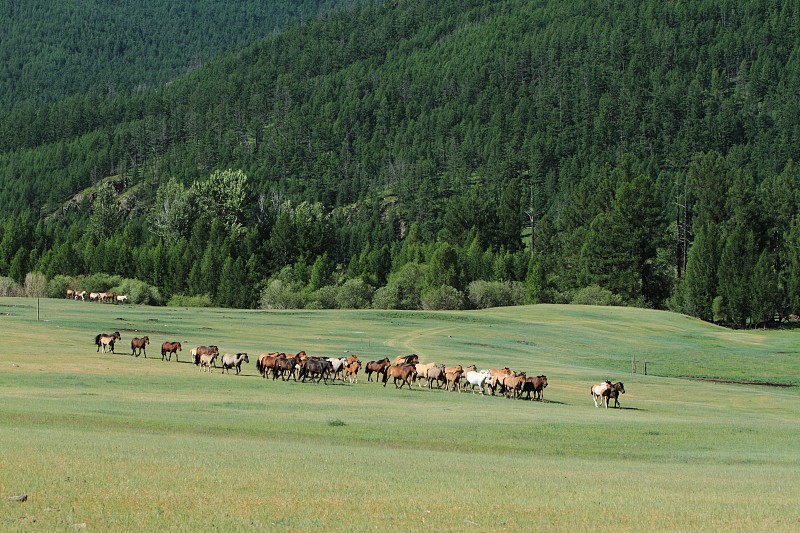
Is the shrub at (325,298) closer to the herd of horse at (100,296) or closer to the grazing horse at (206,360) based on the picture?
the herd of horse at (100,296)

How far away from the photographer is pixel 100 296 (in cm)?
13450

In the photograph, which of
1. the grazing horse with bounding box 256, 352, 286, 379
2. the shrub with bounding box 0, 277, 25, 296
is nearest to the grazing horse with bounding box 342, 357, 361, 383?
the grazing horse with bounding box 256, 352, 286, 379

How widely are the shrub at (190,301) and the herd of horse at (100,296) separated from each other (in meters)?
9.81

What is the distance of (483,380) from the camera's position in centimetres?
4844

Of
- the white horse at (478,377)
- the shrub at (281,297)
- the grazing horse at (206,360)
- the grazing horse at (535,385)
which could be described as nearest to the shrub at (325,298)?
the shrub at (281,297)

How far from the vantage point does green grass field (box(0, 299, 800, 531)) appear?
49.9 ft

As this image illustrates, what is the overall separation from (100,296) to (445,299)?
1996 inches

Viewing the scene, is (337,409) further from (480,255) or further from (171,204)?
(171,204)

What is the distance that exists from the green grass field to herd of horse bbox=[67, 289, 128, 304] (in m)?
67.6

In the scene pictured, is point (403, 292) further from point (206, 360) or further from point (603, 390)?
point (603, 390)

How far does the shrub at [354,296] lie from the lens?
136625 mm

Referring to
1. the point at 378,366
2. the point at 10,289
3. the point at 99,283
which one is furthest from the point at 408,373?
the point at 10,289

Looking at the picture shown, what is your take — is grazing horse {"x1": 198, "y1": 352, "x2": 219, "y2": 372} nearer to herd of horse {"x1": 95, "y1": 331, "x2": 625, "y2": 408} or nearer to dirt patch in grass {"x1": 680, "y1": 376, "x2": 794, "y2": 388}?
herd of horse {"x1": 95, "y1": 331, "x2": 625, "y2": 408}

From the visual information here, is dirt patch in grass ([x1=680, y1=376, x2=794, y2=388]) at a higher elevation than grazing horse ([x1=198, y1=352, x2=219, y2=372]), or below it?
higher
